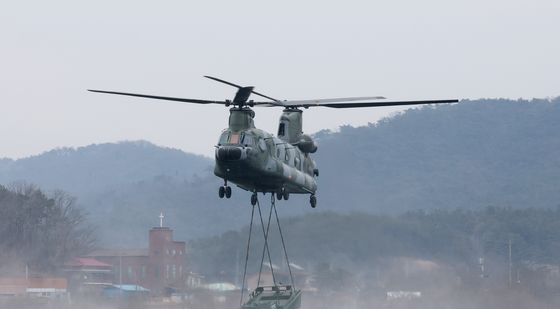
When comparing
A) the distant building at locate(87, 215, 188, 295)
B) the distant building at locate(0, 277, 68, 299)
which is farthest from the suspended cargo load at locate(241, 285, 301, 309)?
the distant building at locate(0, 277, 68, 299)

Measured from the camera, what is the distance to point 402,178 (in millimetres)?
101125

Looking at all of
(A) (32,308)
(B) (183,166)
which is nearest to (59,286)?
(A) (32,308)

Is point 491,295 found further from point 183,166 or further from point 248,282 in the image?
point 183,166

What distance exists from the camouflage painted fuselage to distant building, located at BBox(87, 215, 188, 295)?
36.2m

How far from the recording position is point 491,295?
73.4m

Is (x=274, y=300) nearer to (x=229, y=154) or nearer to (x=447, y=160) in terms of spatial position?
(x=229, y=154)

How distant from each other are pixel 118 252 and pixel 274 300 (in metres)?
46.4

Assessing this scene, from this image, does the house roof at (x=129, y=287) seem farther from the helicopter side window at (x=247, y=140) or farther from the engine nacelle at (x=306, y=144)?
the helicopter side window at (x=247, y=140)

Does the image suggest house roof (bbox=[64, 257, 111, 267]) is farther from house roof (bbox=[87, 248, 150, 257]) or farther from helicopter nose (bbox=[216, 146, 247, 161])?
helicopter nose (bbox=[216, 146, 247, 161])

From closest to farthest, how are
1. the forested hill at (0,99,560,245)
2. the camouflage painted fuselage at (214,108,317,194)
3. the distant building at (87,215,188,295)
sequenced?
the camouflage painted fuselage at (214,108,317,194) < the distant building at (87,215,188,295) < the forested hill at (0,99,560,245)

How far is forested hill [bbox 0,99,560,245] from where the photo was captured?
88312 mm

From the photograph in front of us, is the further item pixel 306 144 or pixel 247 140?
pixel 306 144

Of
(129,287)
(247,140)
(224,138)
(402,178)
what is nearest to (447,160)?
(402,178)

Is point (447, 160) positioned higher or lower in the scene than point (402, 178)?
higher
